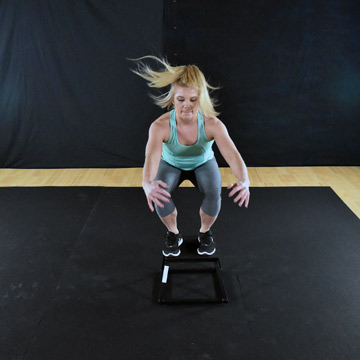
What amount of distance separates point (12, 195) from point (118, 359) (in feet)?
7.06

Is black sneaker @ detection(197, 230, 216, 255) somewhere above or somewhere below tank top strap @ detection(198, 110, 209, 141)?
below

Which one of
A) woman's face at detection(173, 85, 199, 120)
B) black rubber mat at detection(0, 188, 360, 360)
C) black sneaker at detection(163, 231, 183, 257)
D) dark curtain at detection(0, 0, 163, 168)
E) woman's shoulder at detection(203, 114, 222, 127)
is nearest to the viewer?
black rubber mat at detection(0, 188, 360, 360)

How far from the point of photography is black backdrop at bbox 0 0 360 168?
3664 mm

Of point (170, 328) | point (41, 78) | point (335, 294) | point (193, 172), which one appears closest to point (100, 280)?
point (170, 328)

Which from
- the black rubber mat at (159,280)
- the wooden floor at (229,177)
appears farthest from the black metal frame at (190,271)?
the wooden floor at (229,177)

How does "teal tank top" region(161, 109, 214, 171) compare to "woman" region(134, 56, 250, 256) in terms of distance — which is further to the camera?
"teal tank top" region(161, 109, 214, 171)

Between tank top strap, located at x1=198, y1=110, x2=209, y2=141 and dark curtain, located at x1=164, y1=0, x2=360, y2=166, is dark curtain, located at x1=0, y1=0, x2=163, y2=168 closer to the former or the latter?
dark curtain, located at x1=164, y1=0, x2=360, y2=166

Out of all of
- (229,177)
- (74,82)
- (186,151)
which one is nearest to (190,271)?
(186,151)

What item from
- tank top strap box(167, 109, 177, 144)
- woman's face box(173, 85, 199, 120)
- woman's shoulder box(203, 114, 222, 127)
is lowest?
tank top strap box(167, 109, 177, 144)

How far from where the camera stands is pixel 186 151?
2.29m

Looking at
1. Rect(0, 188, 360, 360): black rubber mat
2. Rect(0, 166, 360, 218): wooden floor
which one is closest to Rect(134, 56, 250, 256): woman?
Rect(0, 188, 360, 360): black rubber mat

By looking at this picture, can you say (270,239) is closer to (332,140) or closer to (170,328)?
(170,328)

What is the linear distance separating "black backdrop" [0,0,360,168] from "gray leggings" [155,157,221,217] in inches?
68.4

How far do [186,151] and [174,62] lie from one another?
1.76 m
